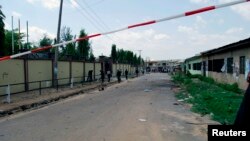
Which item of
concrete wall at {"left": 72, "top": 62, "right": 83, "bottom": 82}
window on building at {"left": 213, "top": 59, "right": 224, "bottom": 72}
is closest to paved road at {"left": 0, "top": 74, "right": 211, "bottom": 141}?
window on building at {"left": 213, "top": 59, "right": 224, "bottom": 72}

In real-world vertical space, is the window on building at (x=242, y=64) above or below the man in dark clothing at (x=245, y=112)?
above

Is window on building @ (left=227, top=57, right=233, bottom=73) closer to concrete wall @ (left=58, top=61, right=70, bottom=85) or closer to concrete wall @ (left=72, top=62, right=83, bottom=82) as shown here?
concrete wall @ (left=58, top=61, right=70, bottom=85)

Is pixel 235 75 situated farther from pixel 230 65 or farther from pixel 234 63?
pixel 230 65

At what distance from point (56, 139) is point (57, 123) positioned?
96.2 inches

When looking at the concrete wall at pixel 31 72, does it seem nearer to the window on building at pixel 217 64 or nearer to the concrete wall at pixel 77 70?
the concrete wall at pixel 77 70

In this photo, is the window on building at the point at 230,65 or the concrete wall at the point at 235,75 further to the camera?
the window on building at the point at 230,65

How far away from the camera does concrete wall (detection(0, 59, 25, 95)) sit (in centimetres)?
2010

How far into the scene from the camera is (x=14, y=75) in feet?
70.0

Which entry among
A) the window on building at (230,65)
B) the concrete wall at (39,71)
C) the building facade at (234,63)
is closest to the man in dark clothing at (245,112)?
the building facade at (234,63)

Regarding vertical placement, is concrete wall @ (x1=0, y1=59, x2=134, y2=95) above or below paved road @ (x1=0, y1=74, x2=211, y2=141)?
above

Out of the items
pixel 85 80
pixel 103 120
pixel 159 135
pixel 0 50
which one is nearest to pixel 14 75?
pixel 0 50

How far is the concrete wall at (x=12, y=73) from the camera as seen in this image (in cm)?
2010

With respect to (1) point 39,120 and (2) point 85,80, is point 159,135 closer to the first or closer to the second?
Answer: (1) point 39,120

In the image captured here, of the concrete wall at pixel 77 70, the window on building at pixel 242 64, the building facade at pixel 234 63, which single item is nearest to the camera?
the building facade at pixel 234 63
